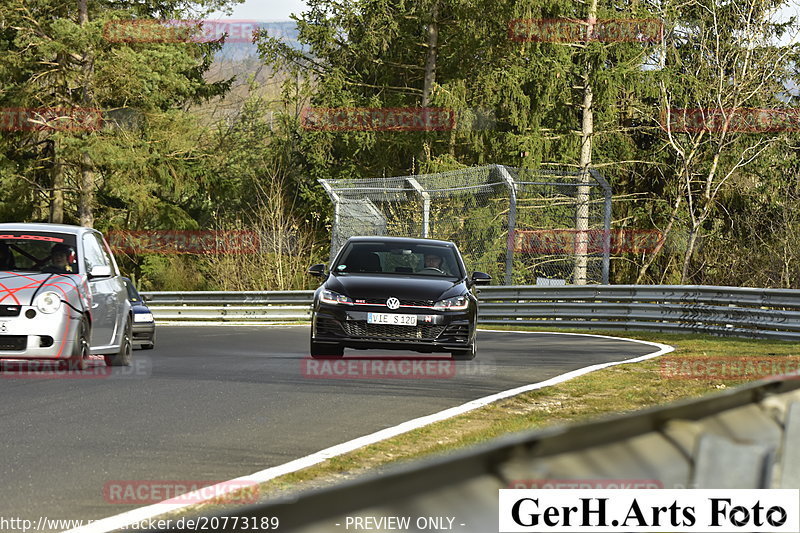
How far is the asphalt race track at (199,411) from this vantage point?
6738 millimetres

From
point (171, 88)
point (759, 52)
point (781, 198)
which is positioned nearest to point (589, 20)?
point (759, 52)

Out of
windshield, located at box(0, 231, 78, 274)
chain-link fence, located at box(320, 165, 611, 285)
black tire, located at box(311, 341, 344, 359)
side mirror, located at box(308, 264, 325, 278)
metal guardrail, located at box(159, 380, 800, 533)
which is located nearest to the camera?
metal guardrail, located at box(159, 380, 800, 533)

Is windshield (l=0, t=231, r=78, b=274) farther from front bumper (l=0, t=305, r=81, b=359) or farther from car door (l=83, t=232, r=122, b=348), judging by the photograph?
front bumper (l=0, t=305, r=81, b=359)

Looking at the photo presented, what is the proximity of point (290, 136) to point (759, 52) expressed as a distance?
74.8ft

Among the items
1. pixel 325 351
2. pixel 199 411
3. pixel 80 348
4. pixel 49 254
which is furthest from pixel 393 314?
pixel 199 411

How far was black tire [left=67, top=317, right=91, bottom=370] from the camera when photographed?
39.2ft

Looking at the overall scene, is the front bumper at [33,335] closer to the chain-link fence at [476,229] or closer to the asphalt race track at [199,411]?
the asphalt race track at [199,411]

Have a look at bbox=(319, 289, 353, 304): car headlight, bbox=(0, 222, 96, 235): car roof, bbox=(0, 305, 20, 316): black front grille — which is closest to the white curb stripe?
bbox=(319, 289, 353, 304): car headlight

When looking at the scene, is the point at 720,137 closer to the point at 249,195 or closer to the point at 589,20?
the point at 589,20

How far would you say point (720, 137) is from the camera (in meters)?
35.9

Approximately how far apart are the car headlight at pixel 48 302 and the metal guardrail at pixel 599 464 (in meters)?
9.54

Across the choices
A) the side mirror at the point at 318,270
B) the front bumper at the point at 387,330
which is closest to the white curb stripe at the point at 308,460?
the front bumper at the point at 387,330

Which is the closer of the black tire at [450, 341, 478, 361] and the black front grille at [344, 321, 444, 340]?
the black front grille at [344, 321, 444, 340]

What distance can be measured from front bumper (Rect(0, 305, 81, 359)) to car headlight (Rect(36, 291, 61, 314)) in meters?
0.04
